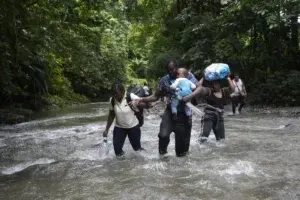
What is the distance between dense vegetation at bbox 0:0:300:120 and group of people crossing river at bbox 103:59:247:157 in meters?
3.16

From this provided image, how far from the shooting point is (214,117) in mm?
8422

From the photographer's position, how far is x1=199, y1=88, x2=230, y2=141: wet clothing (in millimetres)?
8391

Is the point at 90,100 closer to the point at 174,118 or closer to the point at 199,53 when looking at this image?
the point at 199,53

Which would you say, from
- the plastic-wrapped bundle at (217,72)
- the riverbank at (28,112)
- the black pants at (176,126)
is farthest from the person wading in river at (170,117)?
the riverbank at (28,112)

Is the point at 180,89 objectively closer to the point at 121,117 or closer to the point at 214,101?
the point at 121,117

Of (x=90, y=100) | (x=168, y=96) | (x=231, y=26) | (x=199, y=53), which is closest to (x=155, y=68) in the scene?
(x=199, y=53)

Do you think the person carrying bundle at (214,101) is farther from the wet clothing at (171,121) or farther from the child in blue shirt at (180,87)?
the child in blue shirt at (180,87)

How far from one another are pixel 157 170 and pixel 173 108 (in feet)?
3.39

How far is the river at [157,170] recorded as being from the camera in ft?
18.3

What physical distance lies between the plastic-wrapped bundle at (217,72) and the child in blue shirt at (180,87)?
1.10 metres

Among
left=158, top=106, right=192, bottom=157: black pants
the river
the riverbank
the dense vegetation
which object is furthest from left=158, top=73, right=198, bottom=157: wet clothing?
the riverbank

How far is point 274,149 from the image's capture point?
8312mm

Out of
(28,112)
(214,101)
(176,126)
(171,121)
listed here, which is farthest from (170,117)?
(28,112)

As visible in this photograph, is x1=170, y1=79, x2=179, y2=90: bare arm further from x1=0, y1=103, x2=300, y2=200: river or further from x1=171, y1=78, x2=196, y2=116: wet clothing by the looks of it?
x1=0, y1=103, x2=300, y2=200: river
